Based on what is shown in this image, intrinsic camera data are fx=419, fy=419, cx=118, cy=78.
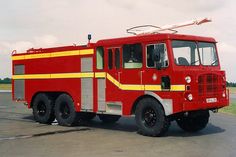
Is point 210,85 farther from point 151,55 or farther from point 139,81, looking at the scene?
point 139,81

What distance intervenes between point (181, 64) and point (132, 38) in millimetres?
1753

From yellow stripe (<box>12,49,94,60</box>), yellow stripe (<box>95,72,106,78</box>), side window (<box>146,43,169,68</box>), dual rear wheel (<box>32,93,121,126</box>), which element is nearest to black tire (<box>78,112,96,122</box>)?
dual rear wheel (<box>32,93,121,126</box>)

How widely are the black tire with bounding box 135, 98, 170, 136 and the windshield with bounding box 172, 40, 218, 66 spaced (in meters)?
1.41

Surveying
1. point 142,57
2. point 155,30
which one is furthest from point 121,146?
point 155,30

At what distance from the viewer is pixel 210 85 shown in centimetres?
1203

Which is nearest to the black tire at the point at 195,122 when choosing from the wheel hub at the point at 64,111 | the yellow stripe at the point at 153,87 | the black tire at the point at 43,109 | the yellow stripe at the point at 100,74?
the yellow stripe at the point at 153,87

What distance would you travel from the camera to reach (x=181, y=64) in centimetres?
1184

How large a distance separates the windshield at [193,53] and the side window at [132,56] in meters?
1.12

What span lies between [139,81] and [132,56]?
0.82 m

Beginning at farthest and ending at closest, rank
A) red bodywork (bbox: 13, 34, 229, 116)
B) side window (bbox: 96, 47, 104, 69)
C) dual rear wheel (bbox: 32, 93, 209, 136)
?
side window (bbox: 96, 47, 104, 69), dual rear wheel (bbox: 32, 93, 209, 136), red bodywork (bbox: 13, 34, 229, 116)

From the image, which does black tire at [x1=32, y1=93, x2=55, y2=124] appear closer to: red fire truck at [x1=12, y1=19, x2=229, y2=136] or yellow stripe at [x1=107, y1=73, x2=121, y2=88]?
red fire truck at [x1=12, y1=19, x2=229, y2=136]

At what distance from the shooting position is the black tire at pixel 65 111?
14.7 meters

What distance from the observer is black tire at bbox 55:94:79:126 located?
48.2 ft

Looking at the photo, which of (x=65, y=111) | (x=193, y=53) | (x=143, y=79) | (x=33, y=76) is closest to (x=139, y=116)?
(x=143, y=79)
